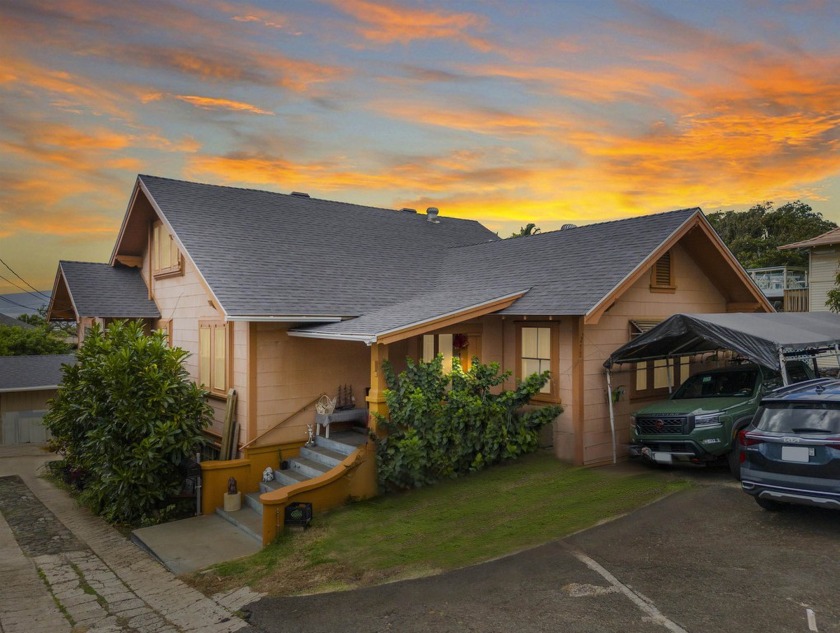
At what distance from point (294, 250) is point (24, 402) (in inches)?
678

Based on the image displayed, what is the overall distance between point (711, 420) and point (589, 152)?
12.9 m

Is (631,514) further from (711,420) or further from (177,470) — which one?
(177,470)

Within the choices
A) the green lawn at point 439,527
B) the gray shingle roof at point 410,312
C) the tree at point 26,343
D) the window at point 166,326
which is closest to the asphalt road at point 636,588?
the green lawn at point 439,527

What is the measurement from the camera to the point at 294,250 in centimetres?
1577

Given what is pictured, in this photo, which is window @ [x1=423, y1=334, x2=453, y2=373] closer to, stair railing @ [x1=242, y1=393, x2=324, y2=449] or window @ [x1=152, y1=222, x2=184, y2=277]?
stair railing @ [x1=242, y1=393, x2=324, y2=449]

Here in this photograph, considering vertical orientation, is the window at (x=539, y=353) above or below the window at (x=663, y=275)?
below

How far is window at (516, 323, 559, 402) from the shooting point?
1286 centimetres

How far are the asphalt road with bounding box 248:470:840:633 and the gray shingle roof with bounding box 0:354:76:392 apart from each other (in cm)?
2229

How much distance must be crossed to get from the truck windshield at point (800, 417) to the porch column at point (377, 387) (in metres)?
6.35

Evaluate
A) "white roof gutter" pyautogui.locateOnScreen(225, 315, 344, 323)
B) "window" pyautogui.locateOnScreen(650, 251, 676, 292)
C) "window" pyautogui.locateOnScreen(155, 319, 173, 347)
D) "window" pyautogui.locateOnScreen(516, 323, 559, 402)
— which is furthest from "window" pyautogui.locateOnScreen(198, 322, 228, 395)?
"window" pyautogui.locateOnScreen(650, 251, 676, 292)

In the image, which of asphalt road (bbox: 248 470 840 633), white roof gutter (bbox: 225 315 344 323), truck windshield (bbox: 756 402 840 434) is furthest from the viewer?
white roof gutter (bbox: 225 315 344 323)

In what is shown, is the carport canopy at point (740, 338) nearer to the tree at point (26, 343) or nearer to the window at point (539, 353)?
the window at point (539, 353)

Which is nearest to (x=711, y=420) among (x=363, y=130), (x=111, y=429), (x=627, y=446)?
(x=627, y=446)

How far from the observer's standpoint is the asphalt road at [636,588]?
5715 millimetres
